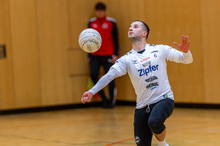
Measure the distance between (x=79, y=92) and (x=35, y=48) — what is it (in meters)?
1.65

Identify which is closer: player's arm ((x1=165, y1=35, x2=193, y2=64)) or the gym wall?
player's arm ((x1=165, y1=35, x2=193, y2=64))

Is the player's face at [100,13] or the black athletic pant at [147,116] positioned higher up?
the player's face at [100,13]

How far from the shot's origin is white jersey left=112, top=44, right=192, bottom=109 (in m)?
4.90

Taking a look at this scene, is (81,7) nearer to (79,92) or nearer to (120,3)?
(120,3)

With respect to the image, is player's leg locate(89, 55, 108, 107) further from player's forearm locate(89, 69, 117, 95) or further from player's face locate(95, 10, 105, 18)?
player's forearm locate(89, 69, 117, 95)

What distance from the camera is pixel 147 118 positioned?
4965mm

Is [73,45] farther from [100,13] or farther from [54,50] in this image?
[100,13]

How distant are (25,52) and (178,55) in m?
5.92

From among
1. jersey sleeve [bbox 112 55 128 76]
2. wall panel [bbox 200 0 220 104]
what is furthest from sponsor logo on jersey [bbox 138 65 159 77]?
wall panel [bbox 200 0 220 104]

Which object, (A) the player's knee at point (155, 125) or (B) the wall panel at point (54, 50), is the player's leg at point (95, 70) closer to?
(B) the wall panel at point (54, 50)

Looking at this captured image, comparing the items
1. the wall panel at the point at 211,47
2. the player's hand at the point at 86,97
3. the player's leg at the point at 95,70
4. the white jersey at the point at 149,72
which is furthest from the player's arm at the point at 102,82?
the player's leg at the point at 95,70

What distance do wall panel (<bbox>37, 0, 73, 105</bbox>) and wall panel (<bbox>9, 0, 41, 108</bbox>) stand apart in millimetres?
158

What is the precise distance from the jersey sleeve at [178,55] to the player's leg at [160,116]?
51 centimetres

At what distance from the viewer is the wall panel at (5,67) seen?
9.71 metres
